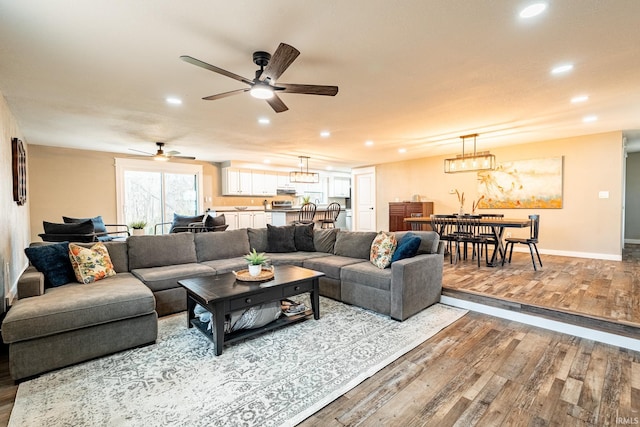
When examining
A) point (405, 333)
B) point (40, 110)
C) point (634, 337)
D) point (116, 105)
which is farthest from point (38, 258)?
point (634, 337)

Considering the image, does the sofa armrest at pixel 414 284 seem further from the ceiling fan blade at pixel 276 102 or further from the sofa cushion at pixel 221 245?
the sofa cushion at pixel 221 245

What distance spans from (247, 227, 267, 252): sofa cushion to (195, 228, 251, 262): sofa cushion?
9 centimetres

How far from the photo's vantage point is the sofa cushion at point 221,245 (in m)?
3.96

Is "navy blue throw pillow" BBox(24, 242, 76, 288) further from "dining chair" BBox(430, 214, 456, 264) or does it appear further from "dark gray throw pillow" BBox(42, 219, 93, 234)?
"dining chair" BBox(430, 214, 456, 264)

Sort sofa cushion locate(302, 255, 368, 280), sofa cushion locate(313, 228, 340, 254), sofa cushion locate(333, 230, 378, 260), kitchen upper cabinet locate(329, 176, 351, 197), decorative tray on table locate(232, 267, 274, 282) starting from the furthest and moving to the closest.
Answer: kitchen upper cabinet locate(329, 176, 351, 197)
sofa cushion locate(313, 228, 340, 254)
sofa cushion locate(333, 230, 378, 260)
sofa cushion locate(302, 255, 368, 280)
decorative tray on table locate(232, 267, 274, 282)

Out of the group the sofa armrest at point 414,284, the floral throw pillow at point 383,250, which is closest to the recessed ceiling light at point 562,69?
the sofa armrest at point 414,284

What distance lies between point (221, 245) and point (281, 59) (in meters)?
2.79

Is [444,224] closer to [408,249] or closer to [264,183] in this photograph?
[408,249]

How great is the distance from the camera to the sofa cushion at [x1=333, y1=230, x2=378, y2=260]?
3.92 m

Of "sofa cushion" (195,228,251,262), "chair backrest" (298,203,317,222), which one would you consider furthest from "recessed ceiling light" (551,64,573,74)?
"chair backrest" (298,203,317,222)

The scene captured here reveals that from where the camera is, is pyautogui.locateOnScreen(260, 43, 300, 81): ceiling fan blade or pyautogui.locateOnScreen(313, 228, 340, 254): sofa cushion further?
pyautogui.locateOnScreen(313, 228, 340, 254): sofa cushion

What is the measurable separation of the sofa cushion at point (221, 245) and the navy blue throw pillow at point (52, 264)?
138 centimetres

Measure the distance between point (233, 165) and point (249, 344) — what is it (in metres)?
6.67

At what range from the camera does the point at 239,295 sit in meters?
2.41
